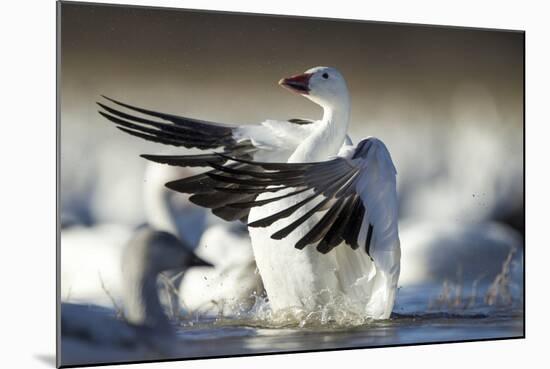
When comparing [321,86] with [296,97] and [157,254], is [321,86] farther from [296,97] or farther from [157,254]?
[157,254]

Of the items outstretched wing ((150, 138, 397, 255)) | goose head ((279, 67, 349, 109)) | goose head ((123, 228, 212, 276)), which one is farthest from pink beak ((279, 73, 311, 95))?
goose head ((123, 228, 212, 276))

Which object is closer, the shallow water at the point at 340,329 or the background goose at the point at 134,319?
the background goose at the point at 134,319

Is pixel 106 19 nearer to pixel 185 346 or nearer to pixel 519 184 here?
pixel 185 346

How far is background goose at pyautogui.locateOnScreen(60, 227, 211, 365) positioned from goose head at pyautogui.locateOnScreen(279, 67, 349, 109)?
3.01 ft

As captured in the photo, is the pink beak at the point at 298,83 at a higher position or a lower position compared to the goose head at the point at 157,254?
higher

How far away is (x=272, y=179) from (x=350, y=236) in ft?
1.57

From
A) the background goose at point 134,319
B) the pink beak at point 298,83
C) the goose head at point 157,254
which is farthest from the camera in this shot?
the pink beak at point 298,83

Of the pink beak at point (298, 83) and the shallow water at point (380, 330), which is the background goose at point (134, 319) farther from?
the pink beak at point (298, 83)

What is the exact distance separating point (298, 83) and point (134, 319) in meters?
1.33

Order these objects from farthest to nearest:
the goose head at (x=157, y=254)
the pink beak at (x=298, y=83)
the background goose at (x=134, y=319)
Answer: the pink beak at (x=298, y=83) < the goose head at (x=157, y=254) < the background goose at (x=134, y=319)

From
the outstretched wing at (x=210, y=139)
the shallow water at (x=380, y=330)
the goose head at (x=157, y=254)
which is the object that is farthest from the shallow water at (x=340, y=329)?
the outstretched wing at (x=210, y=139)

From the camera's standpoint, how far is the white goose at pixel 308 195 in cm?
484

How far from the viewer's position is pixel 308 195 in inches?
197

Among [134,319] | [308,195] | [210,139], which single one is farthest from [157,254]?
[308,195]
